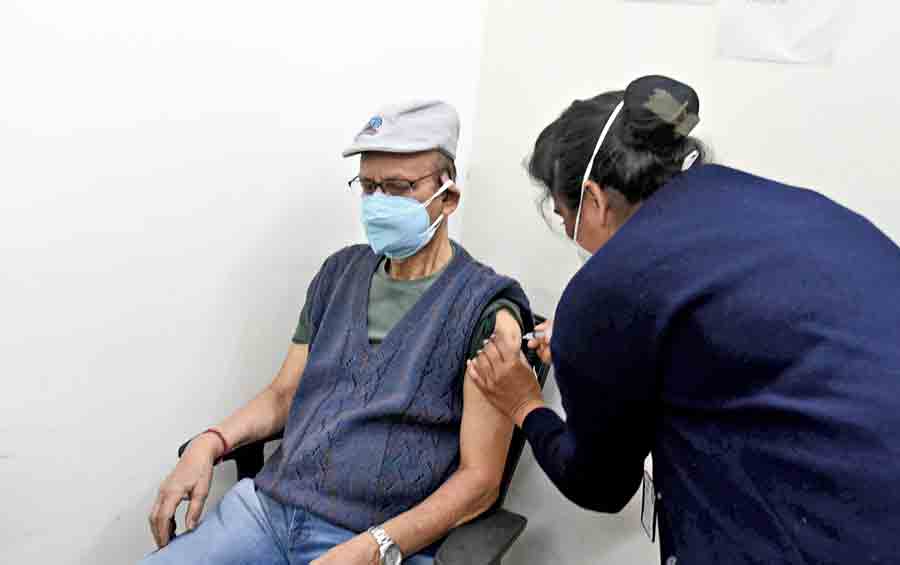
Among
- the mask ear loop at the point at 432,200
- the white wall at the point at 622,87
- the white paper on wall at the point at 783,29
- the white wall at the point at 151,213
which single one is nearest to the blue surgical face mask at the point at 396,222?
the mask ear loop at the point at 432,200

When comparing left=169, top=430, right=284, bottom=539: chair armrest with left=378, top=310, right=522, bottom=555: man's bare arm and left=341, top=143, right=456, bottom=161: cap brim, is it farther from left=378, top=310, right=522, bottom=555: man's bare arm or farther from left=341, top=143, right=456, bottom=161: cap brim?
left=341, top=143, right=456, bottom=161: cap brim

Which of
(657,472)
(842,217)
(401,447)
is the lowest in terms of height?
(401,447)

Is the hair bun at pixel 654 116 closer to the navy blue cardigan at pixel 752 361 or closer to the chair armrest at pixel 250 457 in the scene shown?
the navy blue cardigan at pixel 752 361

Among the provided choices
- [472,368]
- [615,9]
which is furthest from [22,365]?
[615,9]

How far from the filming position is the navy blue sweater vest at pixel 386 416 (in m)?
1.38

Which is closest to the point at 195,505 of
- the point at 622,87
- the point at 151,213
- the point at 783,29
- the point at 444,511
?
the point at 444,511

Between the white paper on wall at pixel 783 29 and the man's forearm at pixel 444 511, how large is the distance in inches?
40.1

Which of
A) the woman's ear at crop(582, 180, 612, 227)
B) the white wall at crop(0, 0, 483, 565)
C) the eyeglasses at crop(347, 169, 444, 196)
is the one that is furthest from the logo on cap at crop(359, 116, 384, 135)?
the woman's ear at crop(582, 180, 612, 227)

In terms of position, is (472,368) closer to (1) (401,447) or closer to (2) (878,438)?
(1) (401,447)

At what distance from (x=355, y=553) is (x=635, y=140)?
0.86m

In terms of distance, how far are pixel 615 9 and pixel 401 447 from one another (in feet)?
3.62

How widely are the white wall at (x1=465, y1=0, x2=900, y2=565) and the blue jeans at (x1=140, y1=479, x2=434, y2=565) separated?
600mm

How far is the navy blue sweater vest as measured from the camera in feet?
4.53

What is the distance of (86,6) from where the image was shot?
1.29 m
